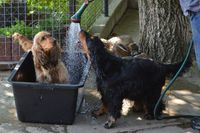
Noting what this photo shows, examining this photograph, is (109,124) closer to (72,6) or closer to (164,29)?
(164,29)

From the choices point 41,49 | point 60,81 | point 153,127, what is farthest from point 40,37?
point 153,127

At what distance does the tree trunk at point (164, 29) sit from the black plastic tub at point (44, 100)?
6.68ft

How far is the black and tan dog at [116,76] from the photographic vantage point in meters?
5.11

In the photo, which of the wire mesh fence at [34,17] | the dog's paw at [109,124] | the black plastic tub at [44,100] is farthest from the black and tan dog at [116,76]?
the wire mesh fence at [34,17]

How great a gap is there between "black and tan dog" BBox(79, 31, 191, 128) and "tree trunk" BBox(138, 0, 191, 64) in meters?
1.58

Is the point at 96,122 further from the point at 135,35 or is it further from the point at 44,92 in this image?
the point at 135,35

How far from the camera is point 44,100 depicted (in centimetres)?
511

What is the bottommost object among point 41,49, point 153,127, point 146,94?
point 153,127

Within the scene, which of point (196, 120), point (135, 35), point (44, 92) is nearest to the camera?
point (44, 92)

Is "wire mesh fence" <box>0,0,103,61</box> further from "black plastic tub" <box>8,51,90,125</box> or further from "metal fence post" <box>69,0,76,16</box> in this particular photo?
"black plastic tub" <box>8,51,90,125</box>

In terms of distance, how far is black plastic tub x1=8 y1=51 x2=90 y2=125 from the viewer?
5.01 meters

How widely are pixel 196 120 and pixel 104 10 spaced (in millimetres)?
4024

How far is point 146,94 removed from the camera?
5.34 meters

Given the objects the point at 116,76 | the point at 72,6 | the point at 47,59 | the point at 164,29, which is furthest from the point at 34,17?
the point at 116,76
